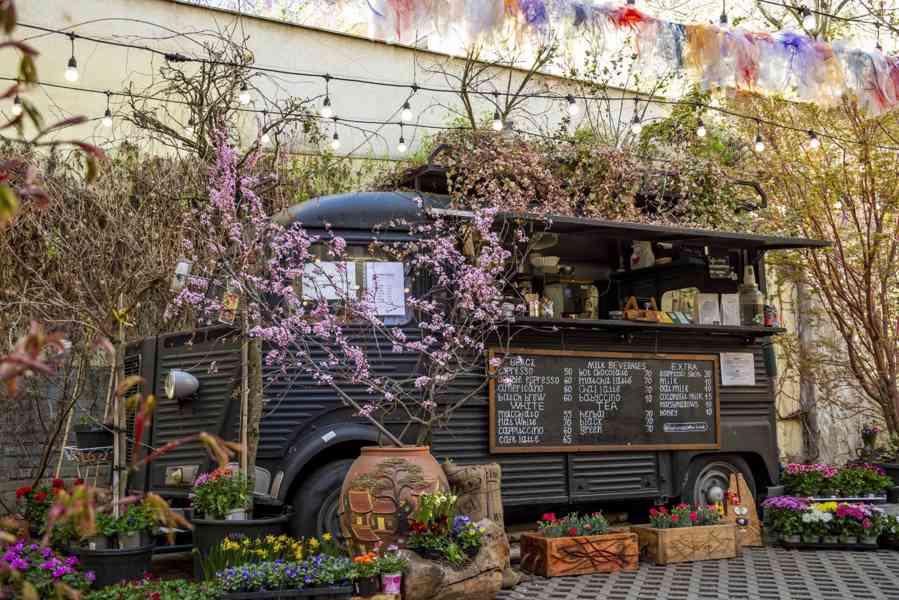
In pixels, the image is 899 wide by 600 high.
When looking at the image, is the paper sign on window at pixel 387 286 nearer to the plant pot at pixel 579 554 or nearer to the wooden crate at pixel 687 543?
the plant pot at pixel 579 554

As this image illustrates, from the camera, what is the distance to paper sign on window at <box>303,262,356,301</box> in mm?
7027

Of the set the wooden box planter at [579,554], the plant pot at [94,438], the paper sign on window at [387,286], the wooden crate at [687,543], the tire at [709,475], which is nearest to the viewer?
the wooden box planter at [579,554]

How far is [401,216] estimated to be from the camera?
755 centimetres

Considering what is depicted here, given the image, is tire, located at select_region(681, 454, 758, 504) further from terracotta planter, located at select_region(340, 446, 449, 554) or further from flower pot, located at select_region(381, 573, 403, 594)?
flower pot, located at select_region(381, 573, 403, 594)

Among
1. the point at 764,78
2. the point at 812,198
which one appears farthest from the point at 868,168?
the point at 764,78

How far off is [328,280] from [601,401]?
263 centimetres

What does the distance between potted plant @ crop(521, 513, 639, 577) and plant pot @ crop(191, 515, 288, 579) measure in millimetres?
2056

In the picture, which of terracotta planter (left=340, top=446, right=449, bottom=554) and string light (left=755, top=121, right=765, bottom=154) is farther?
string light (left=755, top=121, right=765, bottom=154)

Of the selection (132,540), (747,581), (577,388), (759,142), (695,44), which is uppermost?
(695,44)

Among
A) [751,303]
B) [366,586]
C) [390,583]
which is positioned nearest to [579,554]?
[390,583]

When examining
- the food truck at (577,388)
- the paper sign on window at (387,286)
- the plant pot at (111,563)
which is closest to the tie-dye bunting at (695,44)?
the food truck at (577,388)

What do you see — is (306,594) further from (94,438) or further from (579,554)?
(94,438)

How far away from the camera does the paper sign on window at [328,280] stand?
23.1 feet

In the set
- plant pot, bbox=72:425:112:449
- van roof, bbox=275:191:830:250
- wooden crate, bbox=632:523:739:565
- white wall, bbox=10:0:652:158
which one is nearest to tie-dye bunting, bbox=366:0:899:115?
van roof, bbox=275:191:830:250
